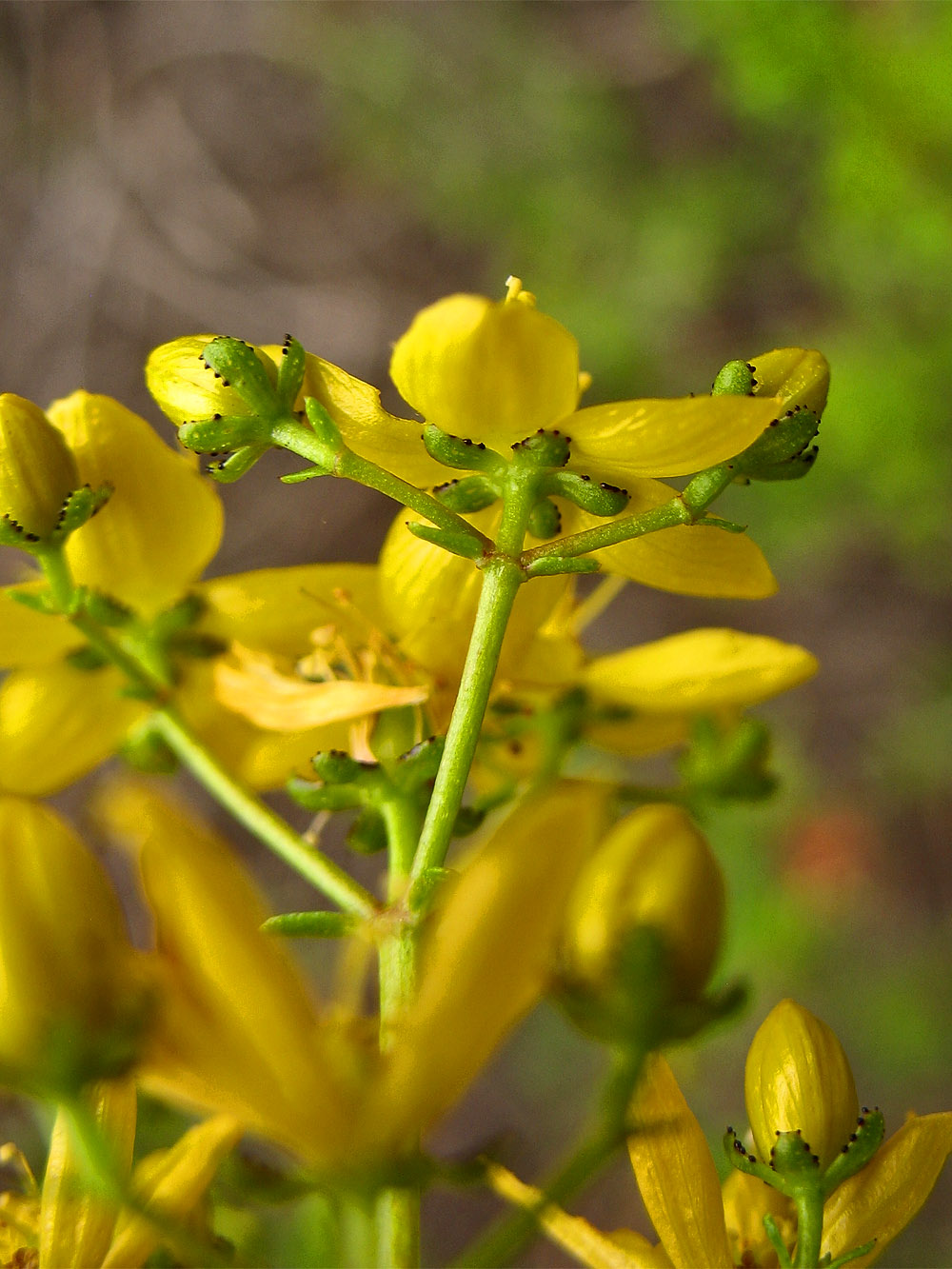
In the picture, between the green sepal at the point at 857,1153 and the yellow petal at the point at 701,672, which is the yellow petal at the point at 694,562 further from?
the green sepal at the point at 857,1153

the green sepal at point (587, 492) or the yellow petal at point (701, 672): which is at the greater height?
the green sepal at point (587, 492)

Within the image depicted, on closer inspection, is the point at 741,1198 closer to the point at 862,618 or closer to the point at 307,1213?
the point at 307,1213

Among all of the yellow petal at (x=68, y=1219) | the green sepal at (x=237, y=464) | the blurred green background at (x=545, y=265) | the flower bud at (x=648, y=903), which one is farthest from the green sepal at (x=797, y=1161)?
the blurred green background at (x=545, y=265)

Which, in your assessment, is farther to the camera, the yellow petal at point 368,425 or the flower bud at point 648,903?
the yellow petal at point 368,425

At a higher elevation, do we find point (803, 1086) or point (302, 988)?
point (302, 988)

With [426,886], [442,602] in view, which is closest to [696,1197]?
[426,886]

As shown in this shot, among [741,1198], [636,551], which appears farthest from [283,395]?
[741,1198]

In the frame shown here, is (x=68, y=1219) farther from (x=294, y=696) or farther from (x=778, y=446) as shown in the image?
(x=778, y=446)

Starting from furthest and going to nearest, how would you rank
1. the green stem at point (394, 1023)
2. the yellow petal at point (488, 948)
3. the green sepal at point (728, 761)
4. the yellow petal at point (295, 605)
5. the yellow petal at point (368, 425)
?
the green sepal at point (728, 761), the yellow petal at point (295, 605), the yellow petal at point (368, 425), the green stem at point (394, 1023), the yellow petal at point (488, 948)
